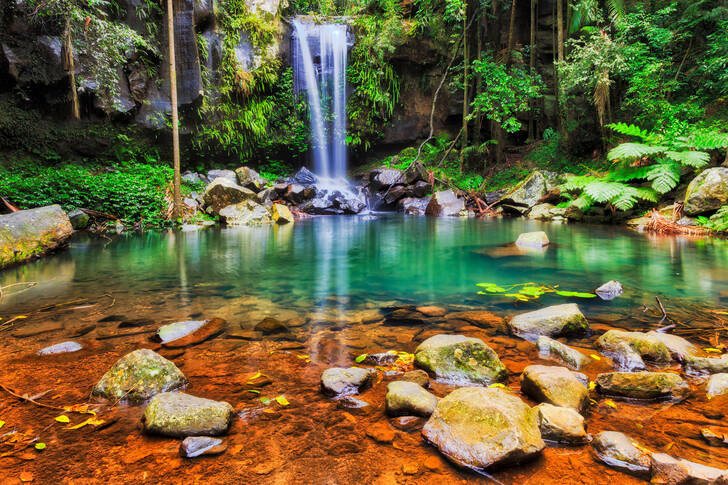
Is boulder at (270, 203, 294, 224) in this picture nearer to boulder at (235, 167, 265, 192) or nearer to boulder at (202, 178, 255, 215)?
boulder at (202, 178, 255, 215)

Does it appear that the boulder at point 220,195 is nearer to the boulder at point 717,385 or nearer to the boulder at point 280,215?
the boulder at point 280,215

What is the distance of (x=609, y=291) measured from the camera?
3.79m

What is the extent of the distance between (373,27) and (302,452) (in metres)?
20.1

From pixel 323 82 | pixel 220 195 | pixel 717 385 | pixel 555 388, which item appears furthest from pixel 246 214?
pixel 717 385

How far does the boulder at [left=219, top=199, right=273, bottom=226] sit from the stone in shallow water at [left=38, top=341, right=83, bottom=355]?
404 inches

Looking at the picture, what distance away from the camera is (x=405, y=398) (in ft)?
5.73

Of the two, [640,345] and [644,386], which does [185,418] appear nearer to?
[644,386]

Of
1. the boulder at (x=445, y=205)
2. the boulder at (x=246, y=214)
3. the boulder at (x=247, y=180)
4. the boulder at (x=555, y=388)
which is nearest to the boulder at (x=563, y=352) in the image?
the boulder at (x=555, y=388)

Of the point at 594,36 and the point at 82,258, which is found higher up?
the point at 594,36

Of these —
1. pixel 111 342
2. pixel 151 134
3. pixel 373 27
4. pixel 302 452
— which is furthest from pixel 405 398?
pixel 373 27

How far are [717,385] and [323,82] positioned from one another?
755 inches

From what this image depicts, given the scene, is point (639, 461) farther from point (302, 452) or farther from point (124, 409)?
point (124, 409)

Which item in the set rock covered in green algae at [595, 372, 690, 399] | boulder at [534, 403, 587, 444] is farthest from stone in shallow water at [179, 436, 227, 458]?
rock covered in green algae at [595, 372, 690, 399]

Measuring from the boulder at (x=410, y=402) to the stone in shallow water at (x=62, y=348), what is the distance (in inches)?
88.2
